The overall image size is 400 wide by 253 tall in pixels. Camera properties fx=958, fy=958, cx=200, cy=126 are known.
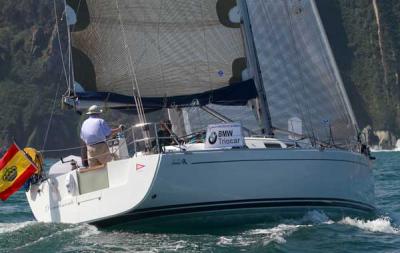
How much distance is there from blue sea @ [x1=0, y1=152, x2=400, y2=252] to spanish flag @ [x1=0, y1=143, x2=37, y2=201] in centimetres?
57

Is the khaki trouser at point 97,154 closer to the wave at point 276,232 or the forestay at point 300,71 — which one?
the wave at point 276,232

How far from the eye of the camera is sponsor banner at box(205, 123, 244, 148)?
A: 1136cm

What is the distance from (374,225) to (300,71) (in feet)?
10.5

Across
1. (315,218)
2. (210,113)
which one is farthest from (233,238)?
(210,113)

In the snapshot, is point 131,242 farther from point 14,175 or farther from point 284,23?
point 284,23

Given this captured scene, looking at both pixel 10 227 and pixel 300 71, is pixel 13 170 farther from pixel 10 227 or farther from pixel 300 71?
pixel 300 71

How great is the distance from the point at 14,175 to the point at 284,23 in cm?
478

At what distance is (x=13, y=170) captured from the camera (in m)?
Answer: 12.9

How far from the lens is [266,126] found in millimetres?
13547

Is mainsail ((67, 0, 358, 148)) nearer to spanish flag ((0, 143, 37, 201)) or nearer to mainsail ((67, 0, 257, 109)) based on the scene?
mainsail ((67, 0, 257, 109))

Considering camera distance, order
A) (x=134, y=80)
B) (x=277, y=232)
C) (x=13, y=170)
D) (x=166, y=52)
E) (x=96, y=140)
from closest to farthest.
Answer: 1. (x=277, y=232)
2. (x=96, y=140)
3. (x=13, y=170)
4. (x=134, y=80)
5. (x=166, y=52)

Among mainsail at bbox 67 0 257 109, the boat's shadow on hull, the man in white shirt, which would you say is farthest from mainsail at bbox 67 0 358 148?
the boat's shadow on hull

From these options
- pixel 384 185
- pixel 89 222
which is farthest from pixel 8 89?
pixel 89 222

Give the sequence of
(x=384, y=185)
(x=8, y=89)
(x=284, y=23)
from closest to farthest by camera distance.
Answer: (x=284, y=23) → (x=384, y=185) → (x=8, y=89)
